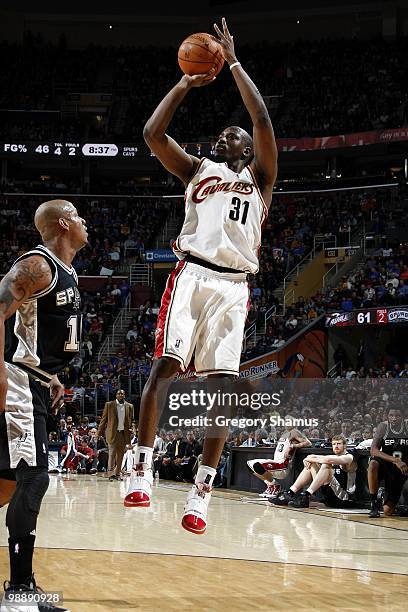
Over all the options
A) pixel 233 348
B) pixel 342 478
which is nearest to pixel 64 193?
pixel 342 478

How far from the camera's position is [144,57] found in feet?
124

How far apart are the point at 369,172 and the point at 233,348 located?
30.1m

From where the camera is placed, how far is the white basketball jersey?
5480 mm

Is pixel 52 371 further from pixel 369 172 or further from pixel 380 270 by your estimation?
pixel 369 172

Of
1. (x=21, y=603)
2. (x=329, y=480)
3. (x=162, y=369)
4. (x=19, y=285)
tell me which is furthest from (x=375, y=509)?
(x=19, y=285)

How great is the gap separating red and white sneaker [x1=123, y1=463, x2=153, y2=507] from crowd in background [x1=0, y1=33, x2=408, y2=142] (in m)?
29.1

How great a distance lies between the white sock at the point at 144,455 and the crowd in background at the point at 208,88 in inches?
1140

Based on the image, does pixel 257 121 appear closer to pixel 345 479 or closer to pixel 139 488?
pixel 139 488

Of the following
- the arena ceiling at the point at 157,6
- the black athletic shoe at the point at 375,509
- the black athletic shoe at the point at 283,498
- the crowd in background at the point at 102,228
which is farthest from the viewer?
the arena ceiling at the point at 157,6

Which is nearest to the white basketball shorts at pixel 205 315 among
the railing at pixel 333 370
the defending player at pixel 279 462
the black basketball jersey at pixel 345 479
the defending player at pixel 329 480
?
the defending player at pixel 329 480

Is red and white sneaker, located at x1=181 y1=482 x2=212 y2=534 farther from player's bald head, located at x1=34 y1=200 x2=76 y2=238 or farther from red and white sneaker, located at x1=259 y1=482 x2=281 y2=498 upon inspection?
red and white sneaker, located at x1=259 y1=482 x2=281 y2=498

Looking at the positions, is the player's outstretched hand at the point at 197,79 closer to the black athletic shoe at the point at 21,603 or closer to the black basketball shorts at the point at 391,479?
the black athletic shoe at the point at 21,603

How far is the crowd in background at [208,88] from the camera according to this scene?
3400 centimetres

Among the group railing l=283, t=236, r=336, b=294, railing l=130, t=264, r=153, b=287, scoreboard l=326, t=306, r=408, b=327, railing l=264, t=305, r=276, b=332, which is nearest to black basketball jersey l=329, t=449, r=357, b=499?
scoreboard l=326, t=306, r=408, b=327
